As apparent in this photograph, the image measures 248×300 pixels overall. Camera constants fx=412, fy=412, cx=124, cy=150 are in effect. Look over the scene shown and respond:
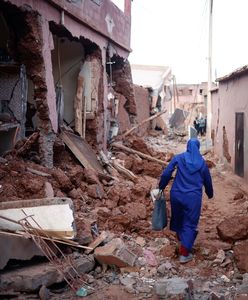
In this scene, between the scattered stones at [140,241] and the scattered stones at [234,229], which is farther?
the scattered stones at [140,241]

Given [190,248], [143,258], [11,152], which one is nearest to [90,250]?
[143,258]

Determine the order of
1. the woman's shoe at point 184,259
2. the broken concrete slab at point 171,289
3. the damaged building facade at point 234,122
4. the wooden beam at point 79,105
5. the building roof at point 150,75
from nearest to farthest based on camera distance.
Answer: the broken concrete slab at point 171,289 < the woman's shoe at point 184,259 < the wooden beam at point 79,105 < the damaged building facade at point 234,122 < the building roof at point 150,75

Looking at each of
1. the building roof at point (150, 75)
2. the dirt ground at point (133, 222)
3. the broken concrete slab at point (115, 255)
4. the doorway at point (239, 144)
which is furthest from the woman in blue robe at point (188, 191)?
the building roof at point (150, 75)

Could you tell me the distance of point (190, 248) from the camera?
552 centimetres

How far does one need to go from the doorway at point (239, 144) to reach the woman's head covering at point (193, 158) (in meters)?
5.94

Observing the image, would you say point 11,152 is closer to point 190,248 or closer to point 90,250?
point 90,250

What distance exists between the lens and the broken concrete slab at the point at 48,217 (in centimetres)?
484

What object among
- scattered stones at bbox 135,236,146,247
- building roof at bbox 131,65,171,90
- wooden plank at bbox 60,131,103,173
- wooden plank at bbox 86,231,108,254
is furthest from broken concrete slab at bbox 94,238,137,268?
building roof at bbox 131,65,171,90

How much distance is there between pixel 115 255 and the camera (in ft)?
16.2

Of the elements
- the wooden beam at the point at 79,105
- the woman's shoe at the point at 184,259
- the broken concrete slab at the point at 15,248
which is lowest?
the woman's shoe at the point at 184,259

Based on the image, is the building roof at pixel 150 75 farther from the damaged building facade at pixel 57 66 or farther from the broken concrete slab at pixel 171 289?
the broken concrete slab at pixel 171 289

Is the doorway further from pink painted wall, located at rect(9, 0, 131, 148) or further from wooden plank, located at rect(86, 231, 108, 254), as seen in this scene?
wooden plank, located at rect(86, 231, 108, 254)

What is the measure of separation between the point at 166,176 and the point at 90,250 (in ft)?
4.84

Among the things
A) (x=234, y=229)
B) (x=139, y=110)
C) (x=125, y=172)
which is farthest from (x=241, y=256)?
(x=139, y=110)
